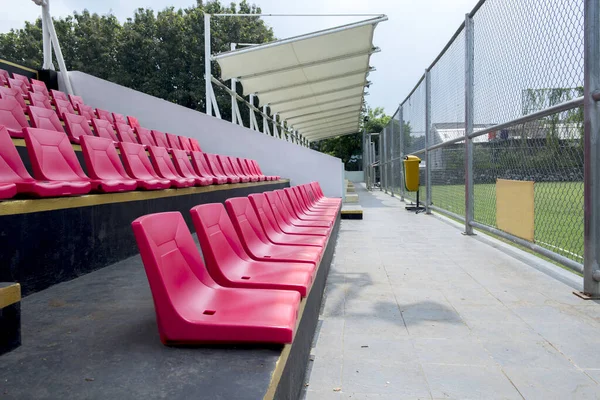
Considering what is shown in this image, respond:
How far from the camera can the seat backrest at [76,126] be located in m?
5.21

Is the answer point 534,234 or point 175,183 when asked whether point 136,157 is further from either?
point 534,234

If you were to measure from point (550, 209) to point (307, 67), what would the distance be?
23.6ft

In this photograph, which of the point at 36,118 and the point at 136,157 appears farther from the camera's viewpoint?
the point at 36,118

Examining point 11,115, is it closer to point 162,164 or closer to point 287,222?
point 162,164

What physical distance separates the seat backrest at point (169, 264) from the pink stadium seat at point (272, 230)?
119 cm

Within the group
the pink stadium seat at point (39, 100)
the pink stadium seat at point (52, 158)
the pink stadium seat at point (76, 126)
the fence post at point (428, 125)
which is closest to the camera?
the pink stadium seat at point (52, 158)

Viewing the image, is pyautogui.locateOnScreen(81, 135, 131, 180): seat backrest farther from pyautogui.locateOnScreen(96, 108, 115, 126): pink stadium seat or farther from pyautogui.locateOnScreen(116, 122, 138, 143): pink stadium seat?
→ pyautogui.locateOnScreen(96, 108, 115, 126): pink stadium seat

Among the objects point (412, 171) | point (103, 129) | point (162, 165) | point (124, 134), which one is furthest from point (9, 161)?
point (412, 171)

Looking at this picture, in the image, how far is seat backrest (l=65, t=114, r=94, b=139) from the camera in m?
5.21

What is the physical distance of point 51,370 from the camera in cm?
119

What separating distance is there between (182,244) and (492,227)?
4883mm

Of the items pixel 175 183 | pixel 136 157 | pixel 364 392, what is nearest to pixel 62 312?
pixel 364 392

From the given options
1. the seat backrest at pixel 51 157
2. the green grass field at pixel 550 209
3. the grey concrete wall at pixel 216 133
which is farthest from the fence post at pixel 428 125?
the seat backrest at pixel 51 157

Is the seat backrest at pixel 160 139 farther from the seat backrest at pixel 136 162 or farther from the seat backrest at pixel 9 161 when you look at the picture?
the seat backrest at pixel 9 161
